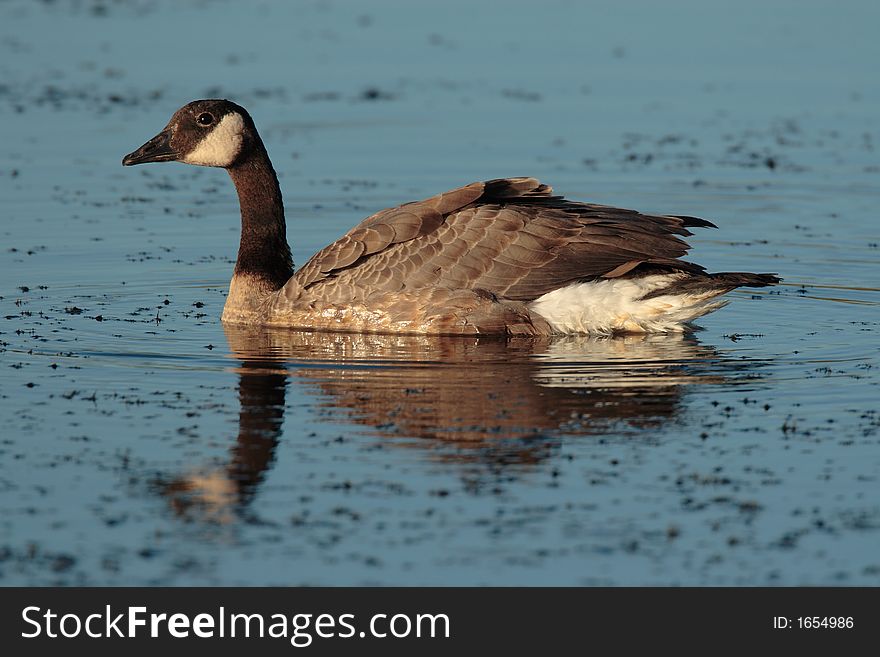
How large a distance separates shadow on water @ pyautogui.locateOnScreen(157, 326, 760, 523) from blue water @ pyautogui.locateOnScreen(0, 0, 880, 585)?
0.11 ft

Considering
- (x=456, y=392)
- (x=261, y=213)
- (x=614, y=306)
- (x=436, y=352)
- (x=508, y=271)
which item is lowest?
(x=456, y=392)

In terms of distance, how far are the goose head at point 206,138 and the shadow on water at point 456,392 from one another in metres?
1.67

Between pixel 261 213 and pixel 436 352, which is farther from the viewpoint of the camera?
pixel 261 213

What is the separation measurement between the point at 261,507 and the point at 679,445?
8.70 feet

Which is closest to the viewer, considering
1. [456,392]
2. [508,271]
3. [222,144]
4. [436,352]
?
[456,392]

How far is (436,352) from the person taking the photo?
11656mm

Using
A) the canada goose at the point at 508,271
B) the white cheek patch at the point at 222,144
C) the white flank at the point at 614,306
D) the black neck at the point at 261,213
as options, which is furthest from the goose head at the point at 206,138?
the white flank at the point at 614,306

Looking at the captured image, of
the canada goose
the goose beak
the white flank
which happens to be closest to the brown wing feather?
the canada goose

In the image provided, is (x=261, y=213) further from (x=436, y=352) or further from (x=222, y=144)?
(x=436, y=352)

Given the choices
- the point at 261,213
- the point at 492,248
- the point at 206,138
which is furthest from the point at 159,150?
the point at 492,248

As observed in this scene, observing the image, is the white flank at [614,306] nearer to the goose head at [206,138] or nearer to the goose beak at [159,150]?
the goose head at [206,138]

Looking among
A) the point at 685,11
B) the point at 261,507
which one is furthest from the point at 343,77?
the point at 261,507

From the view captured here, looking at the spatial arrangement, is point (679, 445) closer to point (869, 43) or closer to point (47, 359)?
point (47, 359)

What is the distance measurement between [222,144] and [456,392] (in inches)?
163
